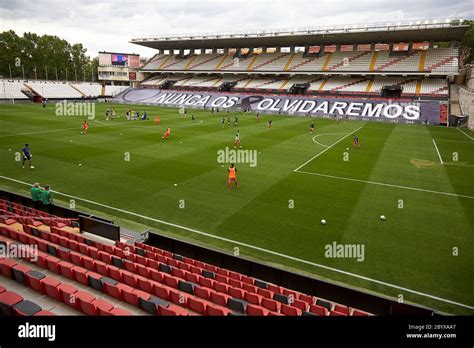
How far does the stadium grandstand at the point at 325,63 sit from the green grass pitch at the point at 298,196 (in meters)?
30.1

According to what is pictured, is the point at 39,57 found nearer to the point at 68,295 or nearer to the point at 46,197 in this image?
the point at 46,197

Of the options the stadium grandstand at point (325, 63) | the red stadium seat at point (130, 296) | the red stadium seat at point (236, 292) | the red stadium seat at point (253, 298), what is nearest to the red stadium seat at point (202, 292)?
the red stadium seat at point (236, 292)

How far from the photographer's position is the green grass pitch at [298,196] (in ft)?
38.8

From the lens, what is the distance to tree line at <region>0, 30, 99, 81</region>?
89.6 metres

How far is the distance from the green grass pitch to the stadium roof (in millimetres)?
30150

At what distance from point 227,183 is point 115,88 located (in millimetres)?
78974

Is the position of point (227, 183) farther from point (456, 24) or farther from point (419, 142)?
point (456, 24)

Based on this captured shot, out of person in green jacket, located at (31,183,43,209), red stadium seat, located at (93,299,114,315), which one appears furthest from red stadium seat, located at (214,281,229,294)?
person in green jacket, located at (31,183,43,209)

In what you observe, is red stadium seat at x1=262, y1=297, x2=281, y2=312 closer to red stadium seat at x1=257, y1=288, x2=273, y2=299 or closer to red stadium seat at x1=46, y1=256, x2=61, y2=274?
red stadium seat at x1=257, y1=288, x2=273, y2=299

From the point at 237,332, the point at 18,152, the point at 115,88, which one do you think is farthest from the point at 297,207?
the point at 115,88

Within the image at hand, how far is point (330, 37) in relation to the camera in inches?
2564

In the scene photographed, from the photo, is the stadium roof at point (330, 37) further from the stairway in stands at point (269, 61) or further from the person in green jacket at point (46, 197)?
the person in green jacket at point (46, 197)

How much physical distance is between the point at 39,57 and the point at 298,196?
107770 mm

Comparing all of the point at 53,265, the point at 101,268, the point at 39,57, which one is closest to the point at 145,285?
the point at 101,268
